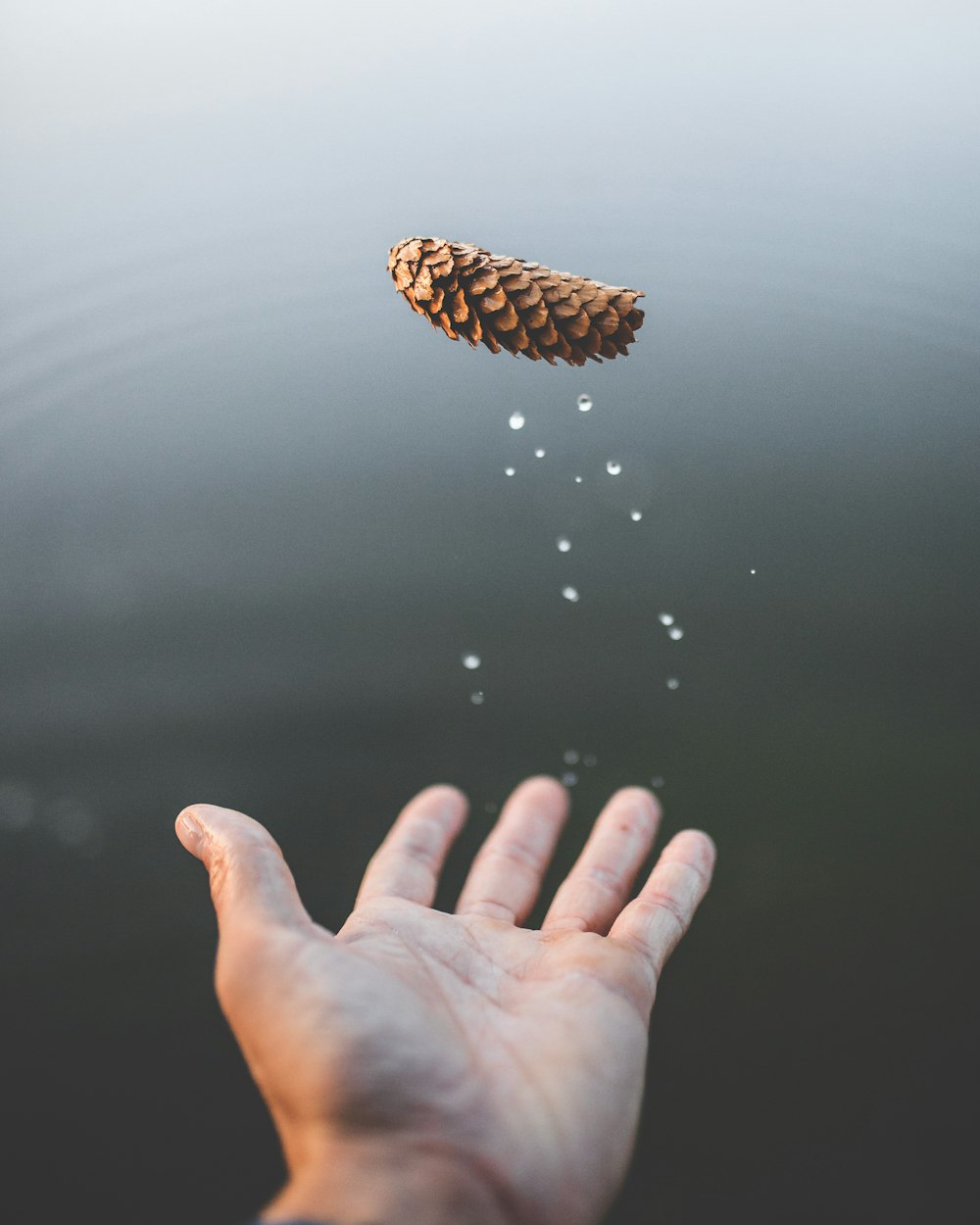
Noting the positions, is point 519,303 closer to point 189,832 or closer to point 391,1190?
point 189,832

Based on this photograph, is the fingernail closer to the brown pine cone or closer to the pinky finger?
the pinky finger

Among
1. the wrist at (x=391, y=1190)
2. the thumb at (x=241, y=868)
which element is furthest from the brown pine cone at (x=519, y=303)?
the wrist at (x=391, y=1190)

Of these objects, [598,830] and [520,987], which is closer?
[520,987]

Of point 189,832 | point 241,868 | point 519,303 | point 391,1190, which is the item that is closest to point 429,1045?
point 391,1190

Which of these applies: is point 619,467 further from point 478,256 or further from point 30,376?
point 30,376

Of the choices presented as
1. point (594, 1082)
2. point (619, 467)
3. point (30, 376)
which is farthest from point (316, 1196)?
point (30, 376)

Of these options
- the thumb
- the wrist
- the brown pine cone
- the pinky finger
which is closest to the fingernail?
the thumb

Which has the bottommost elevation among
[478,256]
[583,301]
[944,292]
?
[583,301]
